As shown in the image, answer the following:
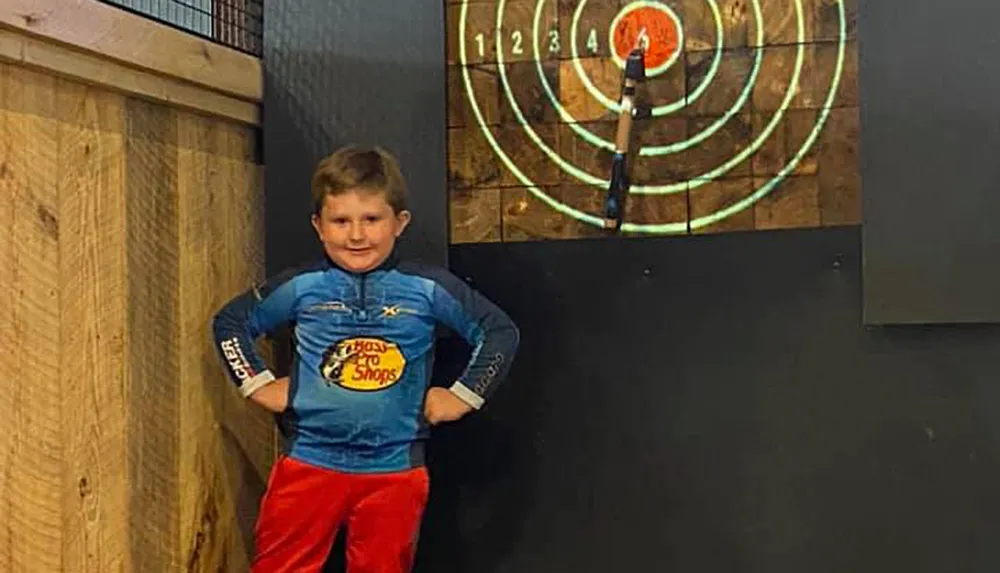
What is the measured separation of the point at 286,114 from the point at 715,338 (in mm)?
813

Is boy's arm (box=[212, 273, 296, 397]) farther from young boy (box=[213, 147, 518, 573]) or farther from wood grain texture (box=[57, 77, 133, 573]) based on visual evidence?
Answer: wood grain texture (box=[57, 77, 133, 573])

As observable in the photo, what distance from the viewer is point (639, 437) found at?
214 centimetres

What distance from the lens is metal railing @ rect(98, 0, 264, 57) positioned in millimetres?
2037

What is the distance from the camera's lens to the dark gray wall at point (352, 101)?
7.23 ft

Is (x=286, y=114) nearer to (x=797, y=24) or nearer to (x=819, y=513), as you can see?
(x=797, y=24)

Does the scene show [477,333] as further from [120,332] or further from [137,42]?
[137,42]

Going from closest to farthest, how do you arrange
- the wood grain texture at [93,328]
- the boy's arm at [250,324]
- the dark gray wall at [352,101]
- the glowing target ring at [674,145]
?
the wood grain texture at [93,328] < the boy's arm at [250,324] < the glowing target ring at [674,145] < the dark gray wall at [352,101]

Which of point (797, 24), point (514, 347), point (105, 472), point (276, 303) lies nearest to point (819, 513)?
point (514, 347)

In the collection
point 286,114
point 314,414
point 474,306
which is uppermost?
point 286,114

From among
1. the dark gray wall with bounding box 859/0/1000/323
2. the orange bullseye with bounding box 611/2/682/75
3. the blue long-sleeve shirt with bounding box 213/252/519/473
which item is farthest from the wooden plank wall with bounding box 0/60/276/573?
the dark gray wall with bounding box 859/0/1000/323

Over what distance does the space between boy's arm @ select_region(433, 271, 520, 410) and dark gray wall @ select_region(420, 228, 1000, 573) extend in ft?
0.52

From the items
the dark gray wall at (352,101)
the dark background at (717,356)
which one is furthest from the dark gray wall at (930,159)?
the dark gray wall at (352,101)

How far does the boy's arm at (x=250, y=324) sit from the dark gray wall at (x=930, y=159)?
91 centimetres

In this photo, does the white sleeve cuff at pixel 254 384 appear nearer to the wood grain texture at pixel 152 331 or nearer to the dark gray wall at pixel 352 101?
the wood grain texture at pixel 152 331
